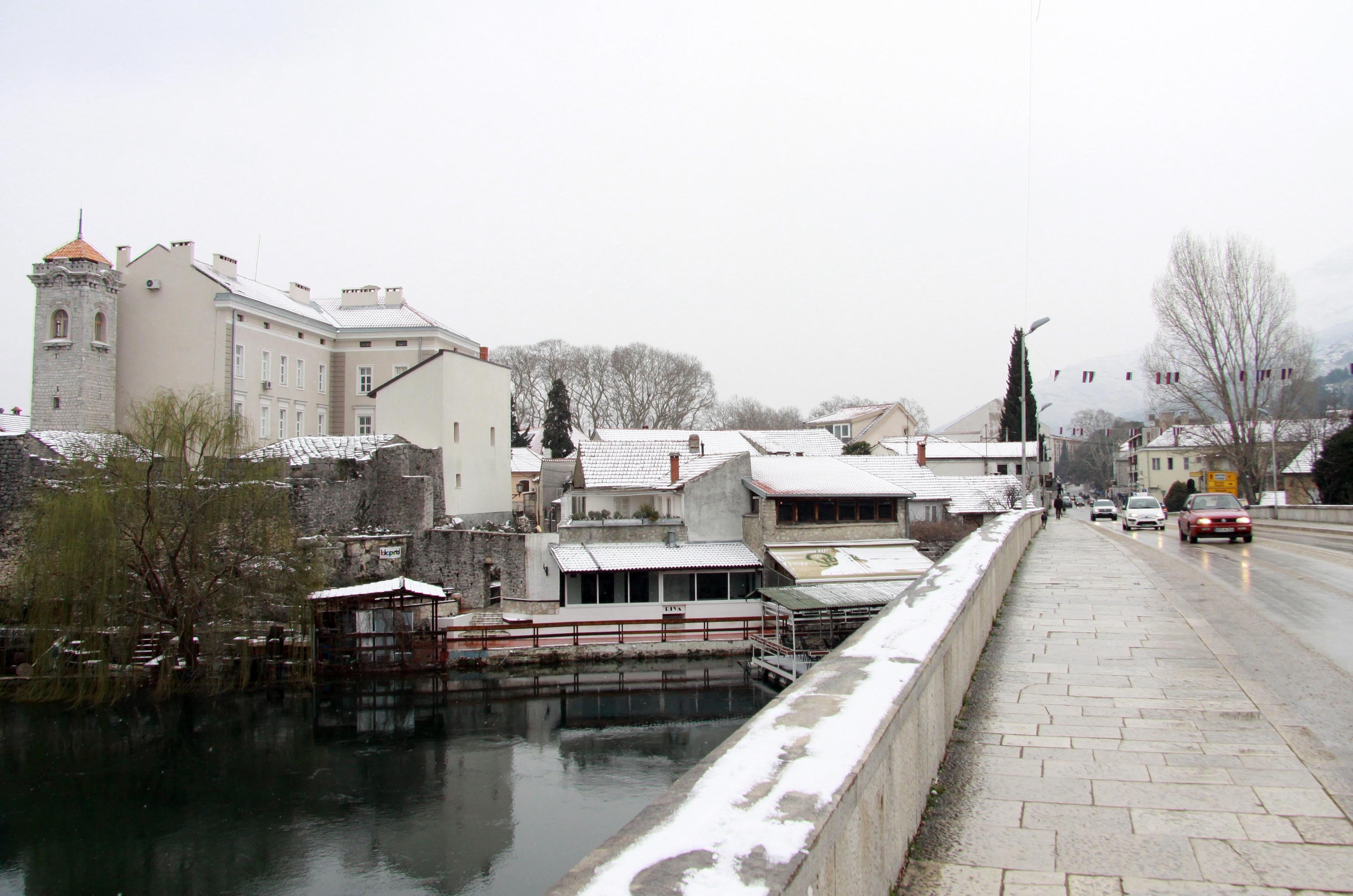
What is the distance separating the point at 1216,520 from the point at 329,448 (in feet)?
104

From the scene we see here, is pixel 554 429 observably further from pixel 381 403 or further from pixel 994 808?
pixel 994 808

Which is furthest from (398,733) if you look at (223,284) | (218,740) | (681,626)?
(223,284)

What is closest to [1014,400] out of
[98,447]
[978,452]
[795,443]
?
[978,452]

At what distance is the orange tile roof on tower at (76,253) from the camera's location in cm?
4272

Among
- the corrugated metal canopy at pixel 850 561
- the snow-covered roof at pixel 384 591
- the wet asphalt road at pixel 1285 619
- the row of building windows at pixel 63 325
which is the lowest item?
the snow-covered roof at pixel 384 591

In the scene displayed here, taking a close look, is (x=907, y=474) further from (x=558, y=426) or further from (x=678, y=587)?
(x=558, y=426)

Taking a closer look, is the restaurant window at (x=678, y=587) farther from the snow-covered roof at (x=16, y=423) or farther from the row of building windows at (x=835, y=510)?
the snow-covered roof at (x=16, y=423)

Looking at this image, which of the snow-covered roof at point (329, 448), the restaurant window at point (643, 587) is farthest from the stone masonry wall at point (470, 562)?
the restaurant window at point (643, 587)

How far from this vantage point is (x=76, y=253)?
42938mm

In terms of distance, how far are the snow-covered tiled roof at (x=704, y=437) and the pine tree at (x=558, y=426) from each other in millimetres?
6971

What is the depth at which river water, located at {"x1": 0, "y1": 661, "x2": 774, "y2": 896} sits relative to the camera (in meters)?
15.1

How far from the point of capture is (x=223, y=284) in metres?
44.5

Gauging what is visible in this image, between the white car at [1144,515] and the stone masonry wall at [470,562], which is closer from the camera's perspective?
the white car at [1144,515]

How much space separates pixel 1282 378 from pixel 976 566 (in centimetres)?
4325
